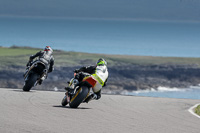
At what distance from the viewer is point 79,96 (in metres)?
14.8

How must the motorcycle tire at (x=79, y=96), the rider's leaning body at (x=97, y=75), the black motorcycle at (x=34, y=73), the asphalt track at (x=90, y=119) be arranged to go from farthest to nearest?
the black motorcycle at (x=34, y=73)
the rider's leaning body at (x=97, y=75)
the motorcycle tire at (x=79, y=96)
the asphalt track at (x=90, y=119)

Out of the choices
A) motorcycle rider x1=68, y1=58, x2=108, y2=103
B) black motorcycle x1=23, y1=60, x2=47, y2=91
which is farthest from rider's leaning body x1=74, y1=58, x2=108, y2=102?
black motorcycle x1=23, y1=60, x2=47, y2=91

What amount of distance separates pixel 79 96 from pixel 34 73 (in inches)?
223

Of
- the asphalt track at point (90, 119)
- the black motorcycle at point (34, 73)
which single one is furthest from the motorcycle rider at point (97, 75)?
the black motorcycle at point (34, 73)

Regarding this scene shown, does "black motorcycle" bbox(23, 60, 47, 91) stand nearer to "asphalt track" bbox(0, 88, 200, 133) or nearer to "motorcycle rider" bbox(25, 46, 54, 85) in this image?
"motorcycle rider" bbox(25, 46, 54, 85)

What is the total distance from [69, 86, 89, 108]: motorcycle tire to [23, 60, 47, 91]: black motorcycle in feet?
17.9

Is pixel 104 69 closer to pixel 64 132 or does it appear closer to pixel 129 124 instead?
pixel 129 124

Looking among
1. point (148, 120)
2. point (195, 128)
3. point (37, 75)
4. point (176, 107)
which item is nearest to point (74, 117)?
point (148, 120)

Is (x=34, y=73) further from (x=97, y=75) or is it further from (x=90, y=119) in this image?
(x=90, y=119)

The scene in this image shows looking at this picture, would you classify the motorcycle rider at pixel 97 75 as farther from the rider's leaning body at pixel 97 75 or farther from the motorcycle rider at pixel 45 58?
the motorcycle rider at pixel 45 58

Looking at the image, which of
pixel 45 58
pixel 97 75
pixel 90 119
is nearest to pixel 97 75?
pixel 97 75

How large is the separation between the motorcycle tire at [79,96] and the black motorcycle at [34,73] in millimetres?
5465

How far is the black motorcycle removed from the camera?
20.1 meters

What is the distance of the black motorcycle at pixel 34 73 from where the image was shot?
66.0ft
